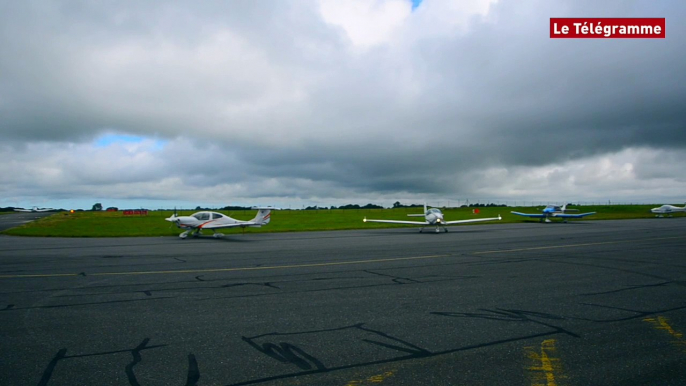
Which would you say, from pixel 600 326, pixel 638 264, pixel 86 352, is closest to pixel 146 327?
pixel 86 352

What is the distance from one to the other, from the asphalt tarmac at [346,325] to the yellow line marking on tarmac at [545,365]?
0.03 metres

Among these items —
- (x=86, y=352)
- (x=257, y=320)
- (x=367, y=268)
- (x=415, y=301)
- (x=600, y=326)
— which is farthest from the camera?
(x=367, y=268)

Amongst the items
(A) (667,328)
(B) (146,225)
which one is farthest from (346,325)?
(B) (146,225)

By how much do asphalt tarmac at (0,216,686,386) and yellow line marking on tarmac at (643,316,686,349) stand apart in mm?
58

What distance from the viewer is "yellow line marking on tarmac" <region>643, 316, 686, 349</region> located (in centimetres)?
651

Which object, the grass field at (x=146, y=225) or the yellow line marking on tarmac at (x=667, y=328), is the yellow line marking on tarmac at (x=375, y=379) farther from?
the grass field at (x=146, y=225)

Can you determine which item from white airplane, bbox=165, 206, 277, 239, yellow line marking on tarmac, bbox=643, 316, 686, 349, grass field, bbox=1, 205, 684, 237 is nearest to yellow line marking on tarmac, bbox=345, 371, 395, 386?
yellow line marking on tarmac, bbox=643, 316, 686, 349

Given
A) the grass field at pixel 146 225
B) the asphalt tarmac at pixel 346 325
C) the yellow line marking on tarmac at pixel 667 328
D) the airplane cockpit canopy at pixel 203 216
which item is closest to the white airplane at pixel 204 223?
the airplane cockpit canopy at pixel 203 216

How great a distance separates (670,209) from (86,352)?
94751 mm

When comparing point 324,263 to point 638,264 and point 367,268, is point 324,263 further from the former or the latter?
point 638,264

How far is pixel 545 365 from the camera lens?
5570 millimetres

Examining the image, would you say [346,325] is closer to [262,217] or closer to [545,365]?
[545,365]

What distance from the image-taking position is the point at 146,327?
7.53m

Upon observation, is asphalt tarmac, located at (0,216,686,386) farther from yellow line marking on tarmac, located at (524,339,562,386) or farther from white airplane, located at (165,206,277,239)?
white airplane, located at (165,206,277,239)
